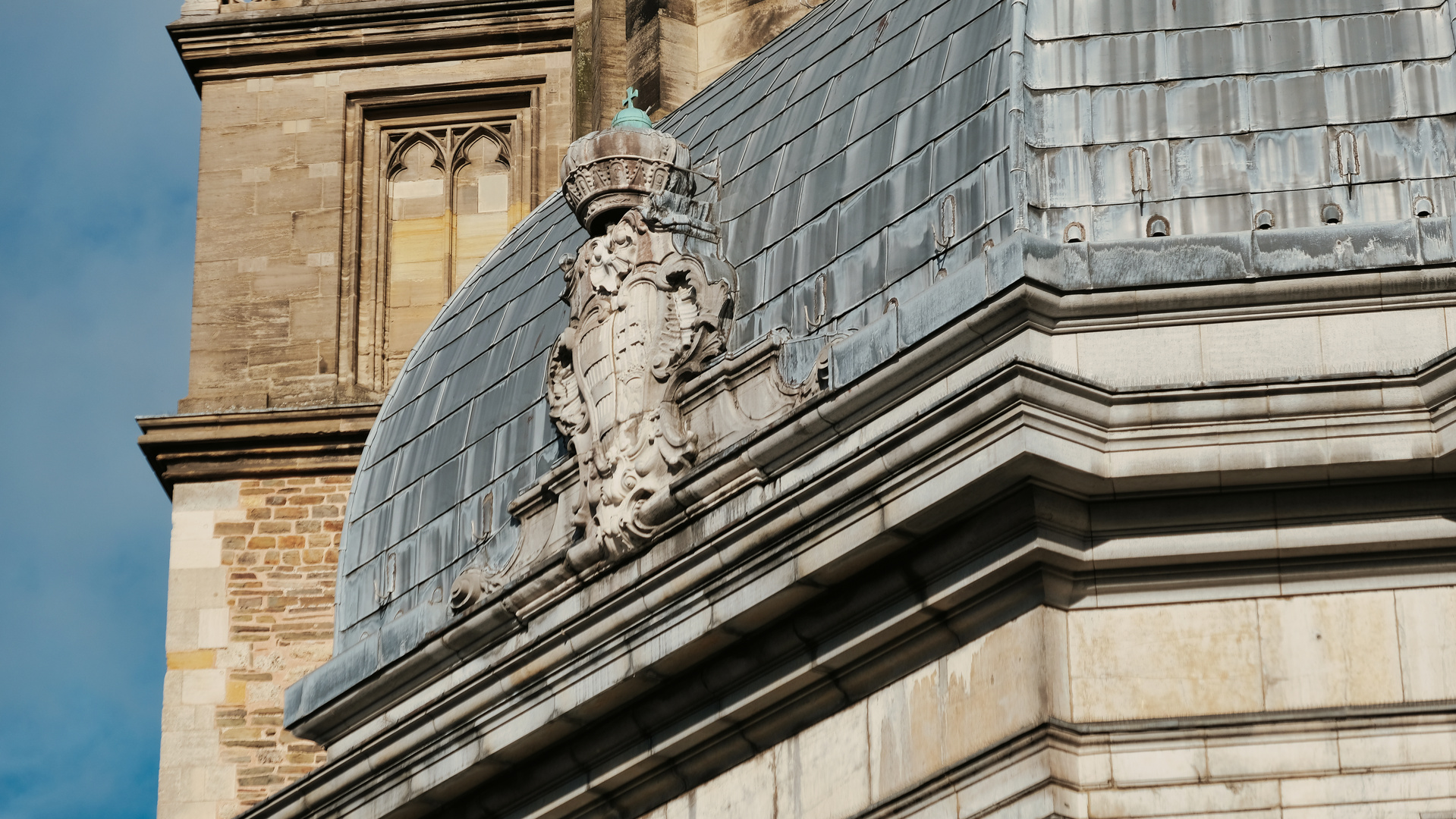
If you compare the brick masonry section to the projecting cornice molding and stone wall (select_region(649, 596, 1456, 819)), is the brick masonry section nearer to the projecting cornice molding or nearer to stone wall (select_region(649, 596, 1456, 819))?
the projecting cornice molding

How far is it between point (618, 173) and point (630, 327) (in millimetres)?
1346

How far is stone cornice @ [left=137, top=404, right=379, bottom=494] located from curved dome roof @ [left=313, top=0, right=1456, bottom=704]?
707cm

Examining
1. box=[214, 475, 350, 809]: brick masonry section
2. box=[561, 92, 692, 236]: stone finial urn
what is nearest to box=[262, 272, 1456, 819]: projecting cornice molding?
box=[561, 92, 692, 236]: stone finial urn

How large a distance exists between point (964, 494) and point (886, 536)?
22.2 inches

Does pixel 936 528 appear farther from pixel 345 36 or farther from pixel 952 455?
pixel 345 36

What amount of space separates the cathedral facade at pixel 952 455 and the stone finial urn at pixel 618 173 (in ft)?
0.08

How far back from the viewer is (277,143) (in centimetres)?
3153

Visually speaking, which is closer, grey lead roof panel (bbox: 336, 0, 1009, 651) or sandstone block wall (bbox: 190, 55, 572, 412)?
grey lead roof panel (bbox: 336, 0, 1009, 651)

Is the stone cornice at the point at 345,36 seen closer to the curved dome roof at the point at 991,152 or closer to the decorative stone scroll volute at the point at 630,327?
the curved dome roof at the point at 991,152

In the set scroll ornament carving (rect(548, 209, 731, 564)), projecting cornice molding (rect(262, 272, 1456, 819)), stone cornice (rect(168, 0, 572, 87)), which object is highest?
stone cornice (rect(168, 0, 572, 87))

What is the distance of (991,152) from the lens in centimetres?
1803

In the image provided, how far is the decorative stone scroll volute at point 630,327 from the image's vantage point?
61.7ft

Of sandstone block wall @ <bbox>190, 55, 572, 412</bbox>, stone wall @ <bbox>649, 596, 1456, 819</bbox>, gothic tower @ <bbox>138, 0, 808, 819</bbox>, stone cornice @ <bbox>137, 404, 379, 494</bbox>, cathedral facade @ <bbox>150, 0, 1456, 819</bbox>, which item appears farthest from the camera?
sandstone block wall @ <bbox>190, 55, 572, 412</bbox>

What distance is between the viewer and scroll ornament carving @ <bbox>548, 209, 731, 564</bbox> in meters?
18.7
